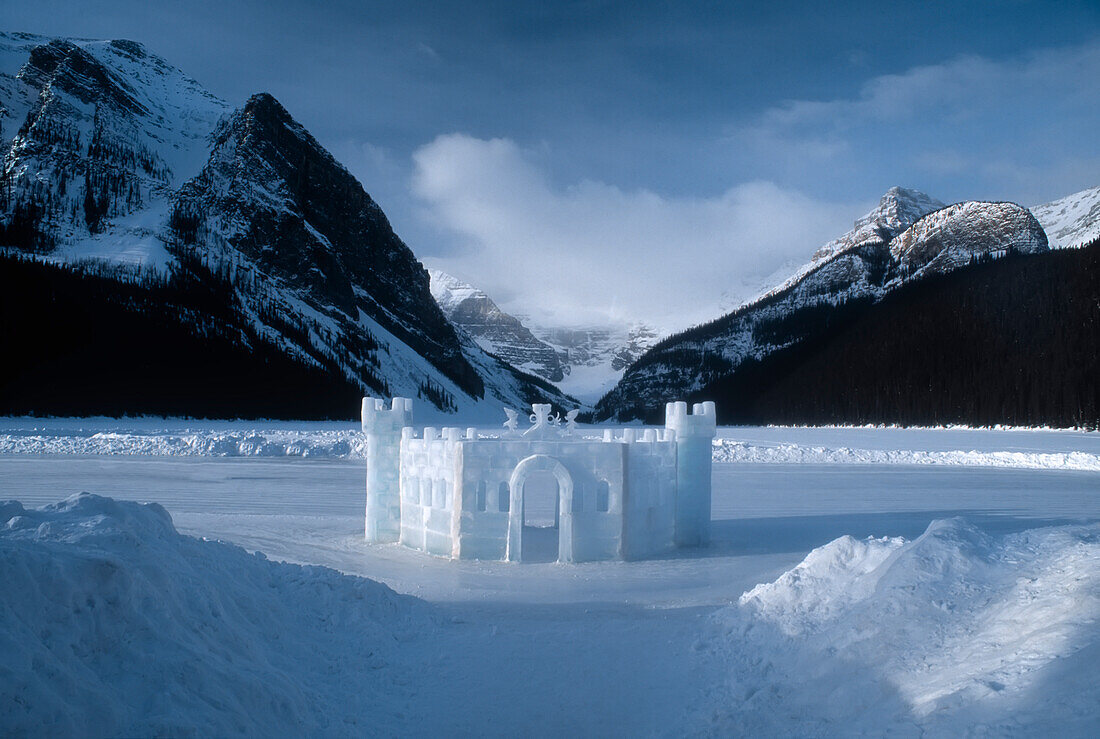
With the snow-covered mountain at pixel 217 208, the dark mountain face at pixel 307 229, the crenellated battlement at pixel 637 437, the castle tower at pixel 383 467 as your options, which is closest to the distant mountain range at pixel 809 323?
the snow-covered mountain at pixel 217 208

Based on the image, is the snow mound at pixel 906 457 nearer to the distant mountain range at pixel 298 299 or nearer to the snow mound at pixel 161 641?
the distant mountain range at pixel 298 299

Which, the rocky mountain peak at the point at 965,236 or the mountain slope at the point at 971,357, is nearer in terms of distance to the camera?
the mountain slope at the point at 971,357

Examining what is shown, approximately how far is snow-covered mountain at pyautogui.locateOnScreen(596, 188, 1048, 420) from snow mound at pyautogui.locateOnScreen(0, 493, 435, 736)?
135219 millimetres

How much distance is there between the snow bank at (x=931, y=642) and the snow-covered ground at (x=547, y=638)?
0.9 inches

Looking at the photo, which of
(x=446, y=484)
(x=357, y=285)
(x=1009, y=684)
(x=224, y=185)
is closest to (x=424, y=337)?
(x=357, y=285)

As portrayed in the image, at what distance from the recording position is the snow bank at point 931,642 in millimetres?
5359

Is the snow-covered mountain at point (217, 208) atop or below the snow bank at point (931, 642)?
atop

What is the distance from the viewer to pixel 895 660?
269 inches

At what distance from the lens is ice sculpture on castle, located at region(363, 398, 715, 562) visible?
15.3 m

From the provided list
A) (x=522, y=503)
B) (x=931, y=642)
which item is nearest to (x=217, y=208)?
(x=522, y=503)

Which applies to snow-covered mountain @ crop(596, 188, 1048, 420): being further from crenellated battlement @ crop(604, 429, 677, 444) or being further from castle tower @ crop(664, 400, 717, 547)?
crenellated battlement @ crop(604, 429, 677, 444)

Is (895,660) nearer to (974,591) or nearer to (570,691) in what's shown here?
(974,591)

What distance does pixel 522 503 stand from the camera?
1529 centimetres

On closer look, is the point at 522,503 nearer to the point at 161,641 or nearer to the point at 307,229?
the point at 161,641
